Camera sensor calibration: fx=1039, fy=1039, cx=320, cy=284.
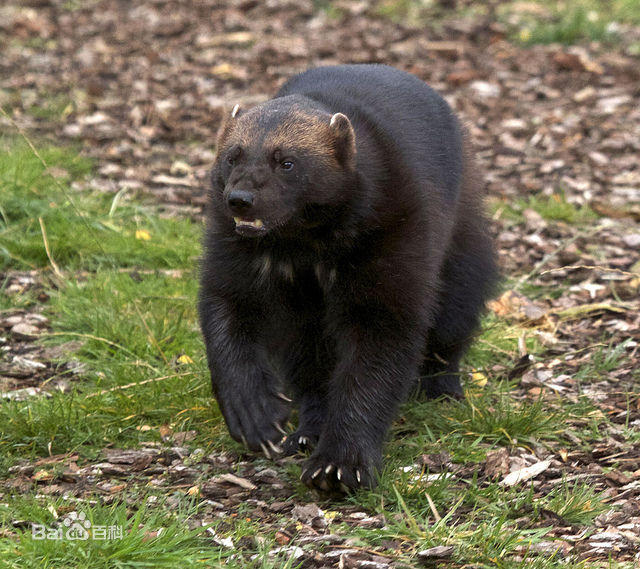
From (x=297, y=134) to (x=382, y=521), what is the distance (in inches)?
55.2

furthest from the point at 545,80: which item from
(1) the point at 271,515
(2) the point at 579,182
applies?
(1) the point at 271,515

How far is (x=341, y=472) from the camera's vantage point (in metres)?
3.72

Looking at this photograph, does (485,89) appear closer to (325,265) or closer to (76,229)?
(76,229)

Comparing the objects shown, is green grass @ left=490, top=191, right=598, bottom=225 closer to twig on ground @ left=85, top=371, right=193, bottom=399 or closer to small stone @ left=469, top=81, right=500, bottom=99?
small stone @ left=469, top=81, right=500, bottom=99

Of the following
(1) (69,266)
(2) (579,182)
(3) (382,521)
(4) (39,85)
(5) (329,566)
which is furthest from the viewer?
(4) (39,85)

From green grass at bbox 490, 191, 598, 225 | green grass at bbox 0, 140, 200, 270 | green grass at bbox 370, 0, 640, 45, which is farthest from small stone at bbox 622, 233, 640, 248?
green grass at bbox 370, 0, 640, 45

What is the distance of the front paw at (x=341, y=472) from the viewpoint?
3730 millimetres

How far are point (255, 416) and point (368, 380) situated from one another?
457 mm

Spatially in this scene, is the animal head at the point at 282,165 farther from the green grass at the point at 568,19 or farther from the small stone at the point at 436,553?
the green grass at the point at 568,19

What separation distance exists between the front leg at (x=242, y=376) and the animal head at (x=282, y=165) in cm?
44

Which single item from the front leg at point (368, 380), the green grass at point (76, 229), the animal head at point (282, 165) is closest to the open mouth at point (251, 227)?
the animal head at point (282, 165)

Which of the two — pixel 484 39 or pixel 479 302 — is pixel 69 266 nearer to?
pixel 479 302

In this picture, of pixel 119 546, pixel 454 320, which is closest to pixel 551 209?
pixel 454 320

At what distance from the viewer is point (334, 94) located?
4188 mm
